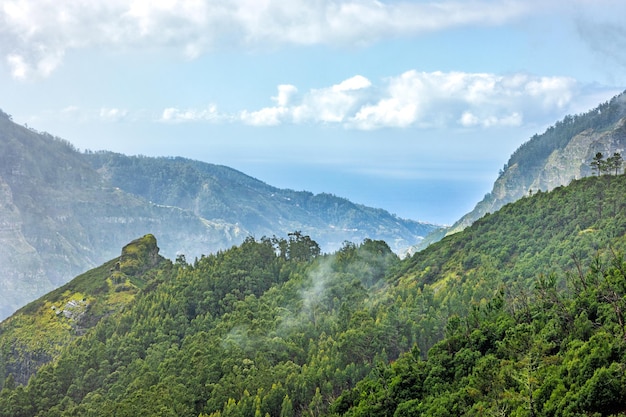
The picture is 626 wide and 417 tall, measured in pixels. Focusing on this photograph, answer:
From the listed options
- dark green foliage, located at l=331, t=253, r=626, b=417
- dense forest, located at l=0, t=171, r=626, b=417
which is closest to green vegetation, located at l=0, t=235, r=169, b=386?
dense forest, located at l=0, t=171, r=626, b=417

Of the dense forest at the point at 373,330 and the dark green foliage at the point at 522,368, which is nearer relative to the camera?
the dark green foliage at the point at 522,368

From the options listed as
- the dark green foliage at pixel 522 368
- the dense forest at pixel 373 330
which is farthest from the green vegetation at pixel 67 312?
the dark green foliage at pixel 522 368

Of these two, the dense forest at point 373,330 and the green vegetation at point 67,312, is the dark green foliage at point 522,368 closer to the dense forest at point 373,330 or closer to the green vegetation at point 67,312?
the dense forest at point 373,330

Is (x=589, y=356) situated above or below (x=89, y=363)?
above

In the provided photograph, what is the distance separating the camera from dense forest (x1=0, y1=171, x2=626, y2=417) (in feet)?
231

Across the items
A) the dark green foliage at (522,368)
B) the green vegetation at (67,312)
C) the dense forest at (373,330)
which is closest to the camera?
the dark green foliage at (522,368)

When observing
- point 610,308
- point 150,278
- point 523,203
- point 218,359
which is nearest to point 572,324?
point 610,308

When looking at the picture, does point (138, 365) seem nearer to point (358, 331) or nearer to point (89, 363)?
point (89, 363)

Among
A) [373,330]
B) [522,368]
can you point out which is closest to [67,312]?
[373,330]

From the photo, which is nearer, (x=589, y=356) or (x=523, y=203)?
(x=589, y=356)

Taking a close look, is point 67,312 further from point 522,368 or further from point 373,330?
point 522,368

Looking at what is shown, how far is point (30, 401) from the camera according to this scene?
11938cm

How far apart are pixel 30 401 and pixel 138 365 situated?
1940cm

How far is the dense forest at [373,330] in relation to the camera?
231ft
